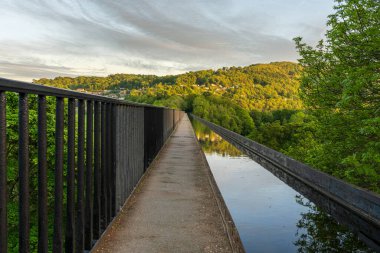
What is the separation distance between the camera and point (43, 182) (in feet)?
9.00

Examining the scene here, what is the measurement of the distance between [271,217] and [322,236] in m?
5.69

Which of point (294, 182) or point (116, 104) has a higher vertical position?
point (116, 104)

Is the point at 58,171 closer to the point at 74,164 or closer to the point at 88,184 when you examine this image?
the point at 74,164

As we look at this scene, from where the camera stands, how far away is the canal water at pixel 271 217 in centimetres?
899

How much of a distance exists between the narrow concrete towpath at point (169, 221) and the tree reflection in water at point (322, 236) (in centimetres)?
533

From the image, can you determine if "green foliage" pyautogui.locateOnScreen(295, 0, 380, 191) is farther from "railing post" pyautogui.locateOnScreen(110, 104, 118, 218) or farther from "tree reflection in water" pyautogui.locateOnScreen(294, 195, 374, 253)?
"railing post" pyautogui.locateOnScreen(110, 104, 118, 218)

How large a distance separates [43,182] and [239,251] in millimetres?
2361

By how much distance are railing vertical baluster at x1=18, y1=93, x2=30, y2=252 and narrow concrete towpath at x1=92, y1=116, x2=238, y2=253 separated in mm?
1870

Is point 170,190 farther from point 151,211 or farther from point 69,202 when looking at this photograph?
point 69,202

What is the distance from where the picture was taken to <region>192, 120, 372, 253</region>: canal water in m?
8.99

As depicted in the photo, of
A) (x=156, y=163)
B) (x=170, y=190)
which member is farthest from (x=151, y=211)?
(x=156, y=163)

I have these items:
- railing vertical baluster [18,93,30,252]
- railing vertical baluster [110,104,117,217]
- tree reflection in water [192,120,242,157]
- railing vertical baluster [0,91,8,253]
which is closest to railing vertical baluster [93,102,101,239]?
railing vertical baluster [110,104,117,217]

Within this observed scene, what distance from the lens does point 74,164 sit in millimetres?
3525

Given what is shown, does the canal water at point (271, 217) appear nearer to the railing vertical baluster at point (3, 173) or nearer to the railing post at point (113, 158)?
the railing post at point (113, 158)
